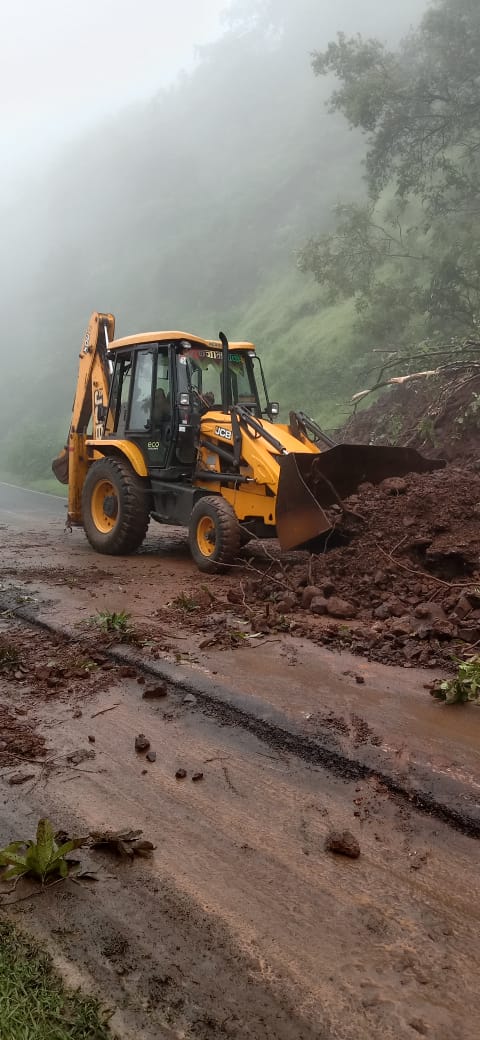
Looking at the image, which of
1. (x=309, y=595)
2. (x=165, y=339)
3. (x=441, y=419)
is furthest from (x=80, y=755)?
(x=441, y=419)

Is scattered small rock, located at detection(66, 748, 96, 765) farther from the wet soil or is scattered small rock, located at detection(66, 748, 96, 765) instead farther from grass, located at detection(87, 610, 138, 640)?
grass, located at detection(87, 610, 138, 640)

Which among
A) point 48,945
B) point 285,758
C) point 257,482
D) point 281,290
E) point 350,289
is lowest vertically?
point 48,945

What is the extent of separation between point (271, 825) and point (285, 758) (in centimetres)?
62

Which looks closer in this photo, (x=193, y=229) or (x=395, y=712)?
(x=395, y=712)

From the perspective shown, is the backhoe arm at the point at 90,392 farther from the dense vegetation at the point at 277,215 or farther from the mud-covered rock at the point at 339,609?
the dense vegetation at the point at 277,215

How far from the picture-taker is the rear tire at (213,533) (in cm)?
767

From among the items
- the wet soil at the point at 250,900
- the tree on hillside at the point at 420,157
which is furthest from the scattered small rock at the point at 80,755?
the tree on hillside at the point at 420,157

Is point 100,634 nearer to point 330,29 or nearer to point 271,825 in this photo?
point 271,825

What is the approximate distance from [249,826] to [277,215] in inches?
1864

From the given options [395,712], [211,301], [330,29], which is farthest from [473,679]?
[330,29]

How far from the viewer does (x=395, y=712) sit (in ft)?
13.5

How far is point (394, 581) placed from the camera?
20.7 feet

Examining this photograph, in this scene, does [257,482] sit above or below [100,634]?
above

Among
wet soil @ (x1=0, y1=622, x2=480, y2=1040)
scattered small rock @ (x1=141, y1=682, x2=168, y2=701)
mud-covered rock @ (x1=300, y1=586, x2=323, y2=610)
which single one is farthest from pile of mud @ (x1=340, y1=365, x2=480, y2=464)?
wet soil @ (x1=0, y1=622, x2=480, y2=1040)
